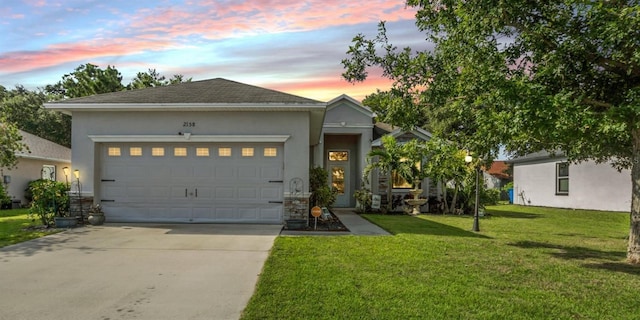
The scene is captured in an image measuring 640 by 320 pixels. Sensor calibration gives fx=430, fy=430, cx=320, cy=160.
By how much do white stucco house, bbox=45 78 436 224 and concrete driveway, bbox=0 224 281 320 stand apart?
179 cm

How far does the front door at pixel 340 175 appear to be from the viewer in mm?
20547

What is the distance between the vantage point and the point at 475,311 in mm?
4637

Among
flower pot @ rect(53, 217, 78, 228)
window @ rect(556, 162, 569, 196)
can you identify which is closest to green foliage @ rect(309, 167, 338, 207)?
flower pot @ rect(53, 217, 78, 228)

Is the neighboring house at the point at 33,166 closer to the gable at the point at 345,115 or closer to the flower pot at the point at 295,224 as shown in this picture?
the gable at the point at 345,115

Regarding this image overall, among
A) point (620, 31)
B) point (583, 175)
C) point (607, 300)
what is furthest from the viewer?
point (583, 175)

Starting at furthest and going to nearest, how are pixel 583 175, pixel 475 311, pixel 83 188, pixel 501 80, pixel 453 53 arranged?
1. pixel 583 175
2. pixel 83 188
3. pixel 453 53
4. pixel 501 80
5. pixel 475 311

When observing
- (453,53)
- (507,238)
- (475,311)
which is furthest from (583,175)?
(475,311)

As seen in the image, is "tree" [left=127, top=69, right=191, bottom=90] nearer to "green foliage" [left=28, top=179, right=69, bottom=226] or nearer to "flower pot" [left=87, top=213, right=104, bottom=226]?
"green foliage" [left=28, top=179, right=69, bottom=226]

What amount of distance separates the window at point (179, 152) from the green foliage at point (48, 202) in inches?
122

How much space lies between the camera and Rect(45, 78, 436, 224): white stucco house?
38.0 feet

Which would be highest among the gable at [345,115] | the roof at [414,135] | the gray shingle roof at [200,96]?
the gable at [345,115]

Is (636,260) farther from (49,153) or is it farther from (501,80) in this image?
(49,153)

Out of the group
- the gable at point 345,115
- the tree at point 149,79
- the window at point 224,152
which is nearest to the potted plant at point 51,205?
the window at point 224,152

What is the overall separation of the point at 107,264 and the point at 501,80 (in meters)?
6.84
